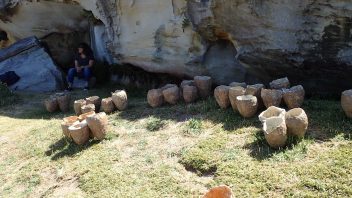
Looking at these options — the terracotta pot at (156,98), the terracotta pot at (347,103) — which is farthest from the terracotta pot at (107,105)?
the terracotta pot at (347,103)

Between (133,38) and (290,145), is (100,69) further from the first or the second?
(290,145)

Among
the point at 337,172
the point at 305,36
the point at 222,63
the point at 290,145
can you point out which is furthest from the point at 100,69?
the point at 337,172

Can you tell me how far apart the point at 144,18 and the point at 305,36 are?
3.04 metres

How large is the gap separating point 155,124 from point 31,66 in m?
5.33

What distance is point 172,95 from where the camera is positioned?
6.27 m

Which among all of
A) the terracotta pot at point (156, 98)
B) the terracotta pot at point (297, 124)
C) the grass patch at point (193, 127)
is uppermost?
the terracotta pot at point (297, 124)

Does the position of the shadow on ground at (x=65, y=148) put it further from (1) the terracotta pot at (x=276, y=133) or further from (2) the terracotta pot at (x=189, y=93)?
(1) the terracotta pot at (x=276, y=133)

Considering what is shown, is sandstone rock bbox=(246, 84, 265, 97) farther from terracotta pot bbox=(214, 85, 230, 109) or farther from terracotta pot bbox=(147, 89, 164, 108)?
terracotta pot bbox=(147, 89, 164, 108)

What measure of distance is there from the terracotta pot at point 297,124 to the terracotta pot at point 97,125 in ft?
7.12

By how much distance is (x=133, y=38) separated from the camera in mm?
7961

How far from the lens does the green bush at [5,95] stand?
8405 mm

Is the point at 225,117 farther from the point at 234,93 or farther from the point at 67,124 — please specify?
the point at 67,124

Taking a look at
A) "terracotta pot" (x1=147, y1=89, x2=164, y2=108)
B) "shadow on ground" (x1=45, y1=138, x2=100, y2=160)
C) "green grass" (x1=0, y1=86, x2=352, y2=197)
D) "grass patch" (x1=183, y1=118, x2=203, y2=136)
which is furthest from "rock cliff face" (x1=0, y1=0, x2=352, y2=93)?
"shadow on ground" (x1=45, y1=138, x2=100, y2=160)

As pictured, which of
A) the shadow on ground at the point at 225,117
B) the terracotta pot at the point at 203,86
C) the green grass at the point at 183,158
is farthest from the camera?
the terracotta pot at the point at 203,86
